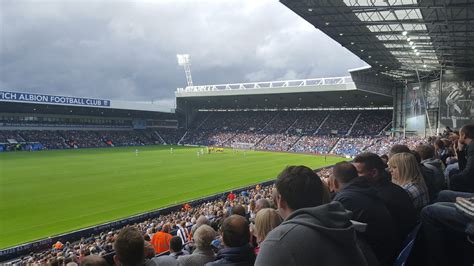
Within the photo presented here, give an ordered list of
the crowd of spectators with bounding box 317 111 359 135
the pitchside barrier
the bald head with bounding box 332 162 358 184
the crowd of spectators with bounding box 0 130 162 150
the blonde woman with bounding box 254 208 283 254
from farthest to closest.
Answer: the crowd of spectators with bounding box 317 111 359 135
the crowd of spectators with bounding box 0 130 162 150
the pitchside barrier
the bald head with bounding box 332 162 358 184
the blonde woman with bounding box 254 208 283 254

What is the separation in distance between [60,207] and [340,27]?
19266 mm

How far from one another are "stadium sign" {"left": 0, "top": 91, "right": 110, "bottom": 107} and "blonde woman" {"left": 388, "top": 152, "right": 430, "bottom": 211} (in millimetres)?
55994

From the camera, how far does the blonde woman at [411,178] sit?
4.42 m

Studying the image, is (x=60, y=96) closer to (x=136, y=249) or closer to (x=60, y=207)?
(x=60, y=207)

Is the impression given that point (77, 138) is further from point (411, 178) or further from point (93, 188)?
point (411, 178)

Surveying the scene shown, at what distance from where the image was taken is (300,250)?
186 centimetres

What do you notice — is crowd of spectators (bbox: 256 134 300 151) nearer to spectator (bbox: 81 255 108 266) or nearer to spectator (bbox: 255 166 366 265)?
spectator (bbox: 81 255 108 266)

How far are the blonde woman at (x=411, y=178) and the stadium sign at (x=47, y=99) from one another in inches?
2204

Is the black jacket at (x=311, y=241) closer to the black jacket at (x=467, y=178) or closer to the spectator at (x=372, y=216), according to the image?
the spectator at (x=372, y=216)

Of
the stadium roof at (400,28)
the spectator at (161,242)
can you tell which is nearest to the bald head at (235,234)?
the spectator at (161,242)

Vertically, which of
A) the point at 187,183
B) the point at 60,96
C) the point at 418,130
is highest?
the point at 60,96

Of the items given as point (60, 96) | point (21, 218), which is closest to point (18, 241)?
point (21, 218)

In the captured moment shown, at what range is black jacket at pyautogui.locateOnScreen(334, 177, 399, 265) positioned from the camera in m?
3.19

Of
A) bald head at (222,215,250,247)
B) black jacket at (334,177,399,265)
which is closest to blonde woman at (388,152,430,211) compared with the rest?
black jacket at (334,177,399,265)
